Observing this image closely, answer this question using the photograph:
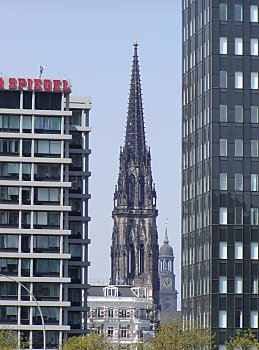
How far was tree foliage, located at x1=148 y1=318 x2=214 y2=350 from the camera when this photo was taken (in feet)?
550

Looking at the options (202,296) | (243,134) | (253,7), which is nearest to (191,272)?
(202,296)

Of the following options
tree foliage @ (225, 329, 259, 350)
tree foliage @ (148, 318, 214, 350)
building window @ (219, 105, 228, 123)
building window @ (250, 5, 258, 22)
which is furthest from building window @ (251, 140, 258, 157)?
tree foliage @ (148, 318, 214, 350)

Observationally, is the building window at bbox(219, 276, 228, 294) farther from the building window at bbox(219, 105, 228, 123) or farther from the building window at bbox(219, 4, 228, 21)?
the building window at bbox(219, 4, 228, 21)

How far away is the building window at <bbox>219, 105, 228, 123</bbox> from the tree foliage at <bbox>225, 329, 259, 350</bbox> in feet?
81.1

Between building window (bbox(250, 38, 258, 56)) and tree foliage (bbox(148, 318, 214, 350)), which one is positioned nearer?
tree foliage (bbox(148, 318, 214, 350))

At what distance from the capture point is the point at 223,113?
180375mm

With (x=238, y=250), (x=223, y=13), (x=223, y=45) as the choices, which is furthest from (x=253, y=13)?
(x=238, y=250)

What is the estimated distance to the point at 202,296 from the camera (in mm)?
181125

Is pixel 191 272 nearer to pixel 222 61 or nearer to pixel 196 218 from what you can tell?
pixel 196 218

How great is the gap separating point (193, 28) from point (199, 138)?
14.0 meters

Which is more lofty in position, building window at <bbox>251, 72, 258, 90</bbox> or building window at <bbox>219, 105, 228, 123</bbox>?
building window at <bbox>251, 72, 258, 90</bbox>

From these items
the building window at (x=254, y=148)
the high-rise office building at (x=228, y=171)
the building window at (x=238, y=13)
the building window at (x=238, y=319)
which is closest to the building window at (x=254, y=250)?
the high-rise office building at (x=228, y=171)

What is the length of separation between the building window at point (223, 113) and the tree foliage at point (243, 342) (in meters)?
24.7

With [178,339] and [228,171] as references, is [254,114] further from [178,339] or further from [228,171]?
[178,339]
